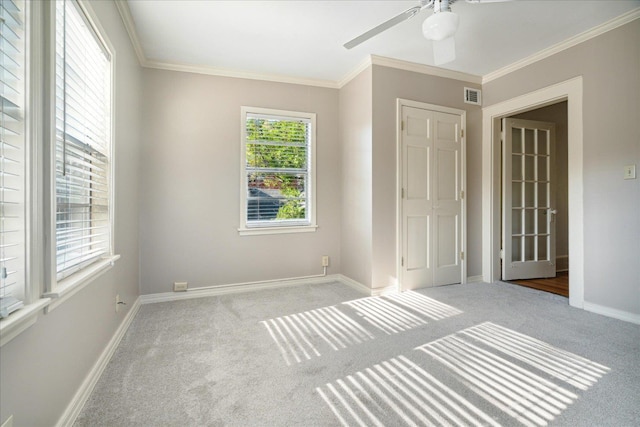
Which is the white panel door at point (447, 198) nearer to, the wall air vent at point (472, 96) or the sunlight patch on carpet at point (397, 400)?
the wall air vent at point (472, 96)

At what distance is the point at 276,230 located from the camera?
4004 mm

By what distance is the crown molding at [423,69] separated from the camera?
3617 mm

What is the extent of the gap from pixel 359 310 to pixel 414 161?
185 centimetres

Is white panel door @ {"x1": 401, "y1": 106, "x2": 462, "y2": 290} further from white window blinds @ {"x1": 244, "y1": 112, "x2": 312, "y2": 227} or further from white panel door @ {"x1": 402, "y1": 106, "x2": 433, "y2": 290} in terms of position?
white window blinds @ {"x1": 244, "y1": 112, "x2": 312, "y2": 227}

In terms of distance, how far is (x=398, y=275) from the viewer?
3730 mm

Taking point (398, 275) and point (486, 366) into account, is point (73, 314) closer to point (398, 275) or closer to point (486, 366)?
point (486, 366)

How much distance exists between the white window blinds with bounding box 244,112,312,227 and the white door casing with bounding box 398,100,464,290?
1.23 metres

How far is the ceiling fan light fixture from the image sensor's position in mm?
1818

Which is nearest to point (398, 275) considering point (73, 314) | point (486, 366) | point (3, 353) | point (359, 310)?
point (359, 310)

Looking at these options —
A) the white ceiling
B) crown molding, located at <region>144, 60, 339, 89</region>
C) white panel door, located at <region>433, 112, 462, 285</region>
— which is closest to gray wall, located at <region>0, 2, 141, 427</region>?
crown molding, located at <region>144, 60, 339, 89</region>

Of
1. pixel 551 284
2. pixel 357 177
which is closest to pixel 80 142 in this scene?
pixel 357 177

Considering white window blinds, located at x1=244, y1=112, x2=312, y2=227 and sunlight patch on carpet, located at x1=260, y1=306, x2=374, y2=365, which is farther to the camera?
white window blinds, located at x1=244, y1=112, x2=312, y2=227

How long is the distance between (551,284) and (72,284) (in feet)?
15.9

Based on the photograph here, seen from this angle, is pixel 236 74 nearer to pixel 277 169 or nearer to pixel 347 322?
pixel 277 169
